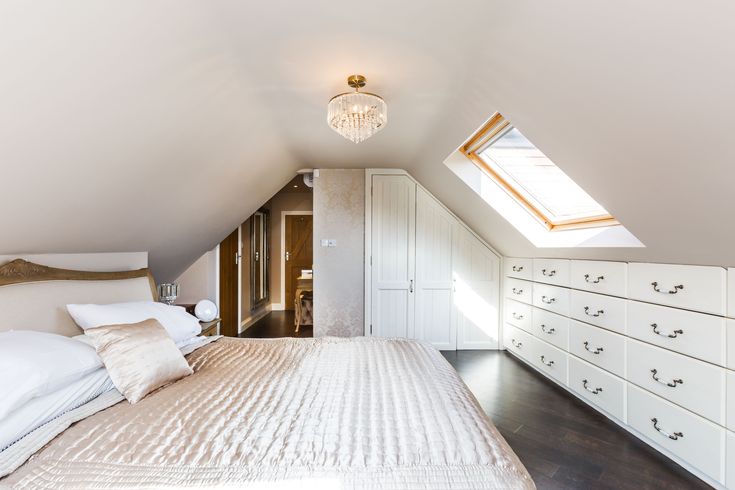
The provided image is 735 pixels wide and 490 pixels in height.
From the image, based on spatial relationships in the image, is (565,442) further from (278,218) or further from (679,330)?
(278,218)

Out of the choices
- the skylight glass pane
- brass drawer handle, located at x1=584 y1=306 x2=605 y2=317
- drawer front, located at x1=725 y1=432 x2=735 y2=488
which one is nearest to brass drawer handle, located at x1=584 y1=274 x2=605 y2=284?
brass drawer handle, located at x1=584 y1=306 x2=605 y2=317

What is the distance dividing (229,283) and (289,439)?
12.3 feet

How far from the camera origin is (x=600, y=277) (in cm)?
260

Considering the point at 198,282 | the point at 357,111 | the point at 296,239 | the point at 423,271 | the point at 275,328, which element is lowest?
the point at 275,328

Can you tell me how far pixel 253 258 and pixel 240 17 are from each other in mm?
4696

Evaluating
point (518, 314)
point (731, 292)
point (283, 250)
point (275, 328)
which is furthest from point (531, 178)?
point (283, 250)

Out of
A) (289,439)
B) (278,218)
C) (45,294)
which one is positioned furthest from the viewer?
(278,218)

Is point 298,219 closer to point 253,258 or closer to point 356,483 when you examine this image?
point 253,258

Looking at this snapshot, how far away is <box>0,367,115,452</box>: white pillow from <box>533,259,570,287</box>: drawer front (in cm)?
326

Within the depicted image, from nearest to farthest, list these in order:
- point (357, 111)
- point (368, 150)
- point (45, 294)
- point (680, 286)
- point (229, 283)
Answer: point (45, 294)
point (680, 286)
point (357, 111)
point (368, 150)
point (229, 283)

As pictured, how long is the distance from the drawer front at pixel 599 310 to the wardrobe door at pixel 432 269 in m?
1.51

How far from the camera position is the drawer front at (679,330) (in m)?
1.80

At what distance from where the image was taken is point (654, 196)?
1.70 m

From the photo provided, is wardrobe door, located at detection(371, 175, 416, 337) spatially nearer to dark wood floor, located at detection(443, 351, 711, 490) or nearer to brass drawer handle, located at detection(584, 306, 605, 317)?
dark wood floor, located at detection(443, 351, 711, 490)
